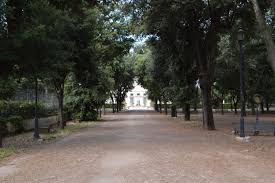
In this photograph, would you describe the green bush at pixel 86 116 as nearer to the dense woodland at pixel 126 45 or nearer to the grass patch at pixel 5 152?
the dense woodland at pixel 126 45

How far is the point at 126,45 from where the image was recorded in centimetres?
4675

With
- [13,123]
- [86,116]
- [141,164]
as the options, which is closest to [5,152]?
[141,164]

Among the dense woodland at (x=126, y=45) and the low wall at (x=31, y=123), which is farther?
the low wall at (x=31, y=123)

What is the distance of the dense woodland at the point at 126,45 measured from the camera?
19141 mm

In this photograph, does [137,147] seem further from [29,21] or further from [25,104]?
[25,104]

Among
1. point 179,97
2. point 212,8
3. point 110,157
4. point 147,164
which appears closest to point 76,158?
point 110,157

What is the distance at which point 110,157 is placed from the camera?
51.0ft

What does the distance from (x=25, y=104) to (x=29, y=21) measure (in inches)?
522

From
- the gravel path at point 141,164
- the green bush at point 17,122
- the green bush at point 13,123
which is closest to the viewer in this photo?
the gravel path at point 141,164

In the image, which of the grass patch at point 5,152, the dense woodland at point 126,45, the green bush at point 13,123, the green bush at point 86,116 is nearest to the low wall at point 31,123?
the green bush at point 13,123

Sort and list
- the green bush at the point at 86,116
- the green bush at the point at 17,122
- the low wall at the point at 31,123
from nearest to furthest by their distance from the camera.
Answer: the low wall at the point at 31,123
the green bush at the point at 17,122
the green bush at the point at 86,116

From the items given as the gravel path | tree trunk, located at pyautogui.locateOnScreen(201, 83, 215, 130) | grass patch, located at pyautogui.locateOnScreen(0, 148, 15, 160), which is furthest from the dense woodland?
the gravel path

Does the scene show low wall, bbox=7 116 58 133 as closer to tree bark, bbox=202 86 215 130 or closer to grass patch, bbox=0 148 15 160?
grass patch, bbox=0 148 15 160

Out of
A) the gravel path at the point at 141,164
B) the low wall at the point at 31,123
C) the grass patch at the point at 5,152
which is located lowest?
the gravel path at the point at 141,164
